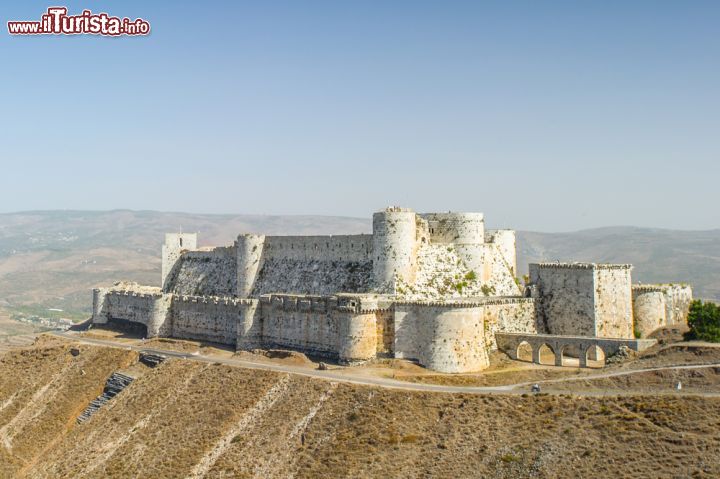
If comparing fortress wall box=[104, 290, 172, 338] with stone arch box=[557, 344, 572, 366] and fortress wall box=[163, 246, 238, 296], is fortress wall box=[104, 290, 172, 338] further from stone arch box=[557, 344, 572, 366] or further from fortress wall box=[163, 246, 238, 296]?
stone arch box=[557, 344, 572, 366]

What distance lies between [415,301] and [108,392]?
3282 cm

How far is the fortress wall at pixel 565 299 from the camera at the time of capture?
67.0 metres

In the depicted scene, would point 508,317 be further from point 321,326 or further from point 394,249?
point 321,326

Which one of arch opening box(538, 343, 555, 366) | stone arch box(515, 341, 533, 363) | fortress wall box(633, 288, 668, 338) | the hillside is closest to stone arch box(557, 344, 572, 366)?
arch opening box(538, 343, 555, 366)

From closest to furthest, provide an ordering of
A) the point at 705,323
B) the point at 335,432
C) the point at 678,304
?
the point at 335,432 → the point at 705,323 → the point at 678,304

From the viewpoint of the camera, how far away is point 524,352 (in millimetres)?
67062

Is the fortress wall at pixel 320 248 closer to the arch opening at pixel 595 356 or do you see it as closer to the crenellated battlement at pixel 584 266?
the crenellated battlement at pixel 584 266

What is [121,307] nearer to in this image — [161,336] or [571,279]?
[161,336]

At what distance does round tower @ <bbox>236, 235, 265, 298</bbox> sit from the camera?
83.9 metres

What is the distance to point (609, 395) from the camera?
4722 cm

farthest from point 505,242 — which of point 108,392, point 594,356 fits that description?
point 108,392

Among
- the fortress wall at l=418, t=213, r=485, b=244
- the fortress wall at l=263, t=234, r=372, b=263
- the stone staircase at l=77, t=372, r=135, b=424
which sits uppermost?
the fortress wall at l=418, t=213, r=485, b=244

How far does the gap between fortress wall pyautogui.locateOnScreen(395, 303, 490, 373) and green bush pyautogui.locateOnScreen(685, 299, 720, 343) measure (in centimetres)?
1906

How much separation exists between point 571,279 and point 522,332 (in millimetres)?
7327
